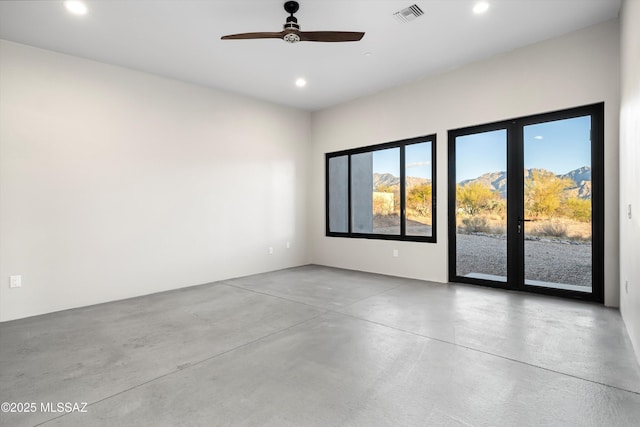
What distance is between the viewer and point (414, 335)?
3033 mm

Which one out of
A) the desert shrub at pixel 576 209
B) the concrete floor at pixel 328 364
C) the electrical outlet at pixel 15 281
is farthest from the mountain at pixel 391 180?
the electrical outlet at pixel 15 281

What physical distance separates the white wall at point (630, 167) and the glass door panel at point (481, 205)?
134 cm

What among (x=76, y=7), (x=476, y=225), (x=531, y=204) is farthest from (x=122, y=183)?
(x=531, y=204)

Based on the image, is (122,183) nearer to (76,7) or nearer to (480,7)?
(76,7)

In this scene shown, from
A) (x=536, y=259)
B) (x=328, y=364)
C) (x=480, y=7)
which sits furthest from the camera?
(x=536, y=259)

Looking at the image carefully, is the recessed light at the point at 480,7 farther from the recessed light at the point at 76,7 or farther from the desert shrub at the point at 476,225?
the recessed light at the point at 76,7

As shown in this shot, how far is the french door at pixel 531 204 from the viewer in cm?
397

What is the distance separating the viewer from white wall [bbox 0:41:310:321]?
3852 mm

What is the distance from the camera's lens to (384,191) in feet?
20.1

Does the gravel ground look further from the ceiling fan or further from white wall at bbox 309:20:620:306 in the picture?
the ceiling fan

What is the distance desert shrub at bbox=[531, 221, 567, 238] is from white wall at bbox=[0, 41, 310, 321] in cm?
432

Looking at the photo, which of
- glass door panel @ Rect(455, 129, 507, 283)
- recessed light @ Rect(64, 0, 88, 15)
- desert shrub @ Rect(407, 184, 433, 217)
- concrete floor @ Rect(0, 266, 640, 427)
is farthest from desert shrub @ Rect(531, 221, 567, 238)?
recessed light @ Rect(64, 0, 88, 15)

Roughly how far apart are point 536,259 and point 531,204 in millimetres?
736

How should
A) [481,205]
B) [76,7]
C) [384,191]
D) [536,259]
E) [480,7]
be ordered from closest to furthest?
1. [76,7]
2. [480,7]
3. [536,259]
4. [481,205]
5. [384,191]
